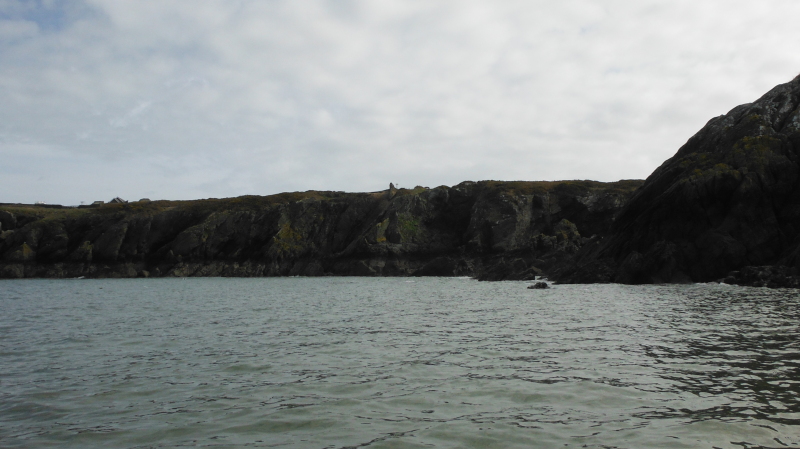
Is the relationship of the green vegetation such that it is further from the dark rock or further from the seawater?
the seawater

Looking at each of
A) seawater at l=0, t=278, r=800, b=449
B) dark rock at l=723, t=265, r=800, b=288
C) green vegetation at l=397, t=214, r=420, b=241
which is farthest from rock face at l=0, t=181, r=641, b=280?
seawater at l=0, t=278, r=800, b=449

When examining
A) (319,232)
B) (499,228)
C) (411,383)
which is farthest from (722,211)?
(319,232)

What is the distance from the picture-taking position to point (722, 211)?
5144 centimetres

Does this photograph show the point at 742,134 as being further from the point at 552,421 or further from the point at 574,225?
the point at 552,421

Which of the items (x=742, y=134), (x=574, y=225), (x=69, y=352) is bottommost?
(x=69, y=352)

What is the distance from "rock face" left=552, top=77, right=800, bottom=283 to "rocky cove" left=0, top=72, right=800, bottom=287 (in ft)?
0.42

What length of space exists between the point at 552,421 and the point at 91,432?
817 centimetres

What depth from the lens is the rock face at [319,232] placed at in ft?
326

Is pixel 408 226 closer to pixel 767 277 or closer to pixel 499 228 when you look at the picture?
pixel 499 228

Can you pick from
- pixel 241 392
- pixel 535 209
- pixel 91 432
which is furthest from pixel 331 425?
pixel 535 209

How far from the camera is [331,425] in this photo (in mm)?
9555

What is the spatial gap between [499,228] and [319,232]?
131 ft

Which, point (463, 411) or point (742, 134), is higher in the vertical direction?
point (742, 134)

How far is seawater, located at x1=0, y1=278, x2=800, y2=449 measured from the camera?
902 centimetres
